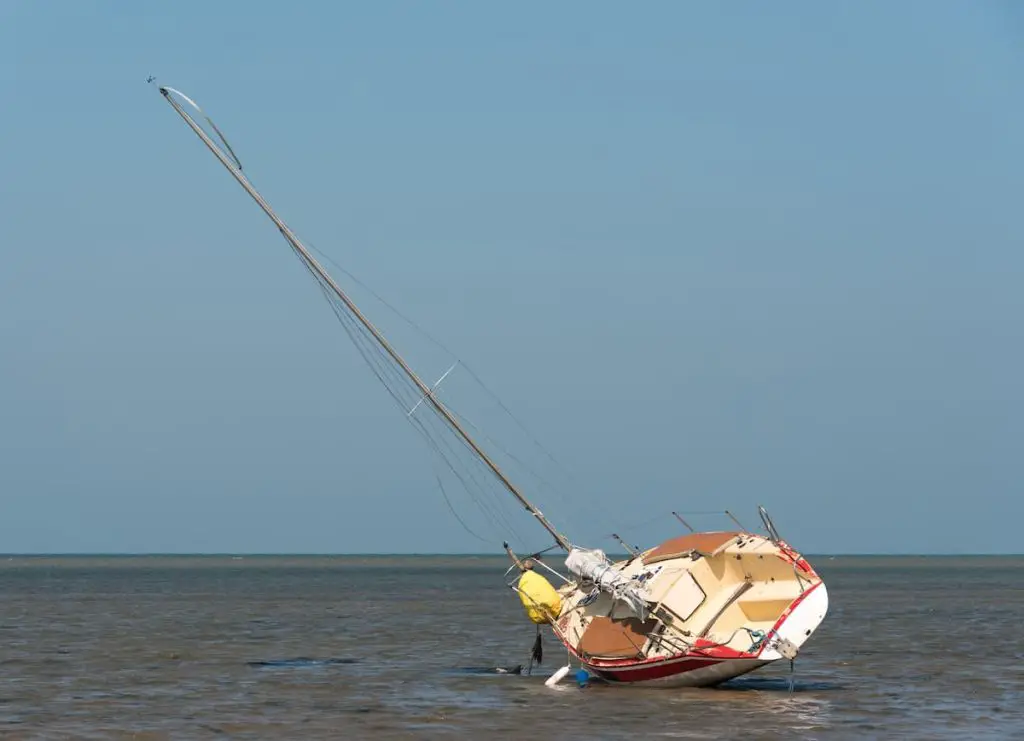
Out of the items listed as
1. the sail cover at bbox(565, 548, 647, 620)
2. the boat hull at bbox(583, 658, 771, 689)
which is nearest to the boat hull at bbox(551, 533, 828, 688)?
the boat hull at bbox(583, 658, 771, 689)

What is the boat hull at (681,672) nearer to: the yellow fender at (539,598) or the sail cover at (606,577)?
the sail cover at (606,577)

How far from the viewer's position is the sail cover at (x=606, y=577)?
37469 mm

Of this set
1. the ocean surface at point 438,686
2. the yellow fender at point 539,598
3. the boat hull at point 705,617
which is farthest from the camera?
the yellow fender at point 539,598

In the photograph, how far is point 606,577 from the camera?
38.5 meters

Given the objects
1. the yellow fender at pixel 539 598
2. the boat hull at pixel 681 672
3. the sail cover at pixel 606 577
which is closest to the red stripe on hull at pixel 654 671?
the boat hull at pixel 681 672

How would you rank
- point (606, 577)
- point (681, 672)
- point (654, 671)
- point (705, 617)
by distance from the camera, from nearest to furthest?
point (705, 617) < point (681, 672) < point (654, 671) < point (606, 577)

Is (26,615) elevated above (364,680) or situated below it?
above

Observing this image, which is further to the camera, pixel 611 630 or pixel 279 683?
pixel 279 683

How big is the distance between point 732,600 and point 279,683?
12073mm

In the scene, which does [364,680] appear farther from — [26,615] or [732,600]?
[26,615]

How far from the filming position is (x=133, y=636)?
60.9 metres

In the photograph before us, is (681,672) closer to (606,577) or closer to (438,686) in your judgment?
(606,577)

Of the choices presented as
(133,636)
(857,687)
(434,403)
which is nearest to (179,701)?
(434,403)

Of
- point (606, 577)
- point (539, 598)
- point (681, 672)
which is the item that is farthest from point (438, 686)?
point (681, 672)
